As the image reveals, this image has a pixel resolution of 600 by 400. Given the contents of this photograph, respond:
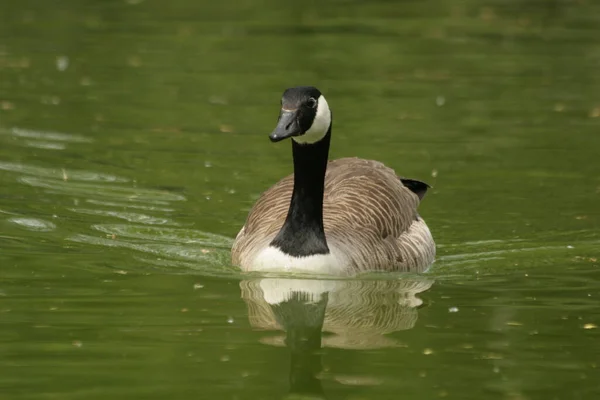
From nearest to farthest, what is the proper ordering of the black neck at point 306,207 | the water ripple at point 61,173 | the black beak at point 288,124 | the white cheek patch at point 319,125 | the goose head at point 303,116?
the black beak at point 288,124 → the goose head at point 303,116 → the white cheek patch at point 319,125 → the black neck at point 306,207 → the water ripple at point 61,173

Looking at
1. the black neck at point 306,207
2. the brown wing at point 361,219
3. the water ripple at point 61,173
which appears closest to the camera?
the black neck at point 306,207

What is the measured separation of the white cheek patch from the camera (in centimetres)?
1131

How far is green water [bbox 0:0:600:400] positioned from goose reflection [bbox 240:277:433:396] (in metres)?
0.03

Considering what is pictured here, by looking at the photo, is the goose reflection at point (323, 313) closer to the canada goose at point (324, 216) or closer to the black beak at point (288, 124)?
the canada goose at point (324, 216)

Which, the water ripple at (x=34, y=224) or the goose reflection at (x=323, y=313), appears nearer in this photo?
the goose reflection at (x=323, y=313)

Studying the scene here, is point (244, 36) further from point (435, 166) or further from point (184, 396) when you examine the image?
point (184, 396)

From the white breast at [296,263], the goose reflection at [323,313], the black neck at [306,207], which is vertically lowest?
the goose reflection at [323,313]

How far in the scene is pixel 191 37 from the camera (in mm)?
24016

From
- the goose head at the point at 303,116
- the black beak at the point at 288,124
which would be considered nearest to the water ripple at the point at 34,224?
the goose head at the point at 303,116

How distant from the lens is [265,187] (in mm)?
14852

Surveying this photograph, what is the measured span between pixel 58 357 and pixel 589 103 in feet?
38.2

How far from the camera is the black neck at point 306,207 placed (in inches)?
450

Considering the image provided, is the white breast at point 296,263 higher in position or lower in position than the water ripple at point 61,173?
lower

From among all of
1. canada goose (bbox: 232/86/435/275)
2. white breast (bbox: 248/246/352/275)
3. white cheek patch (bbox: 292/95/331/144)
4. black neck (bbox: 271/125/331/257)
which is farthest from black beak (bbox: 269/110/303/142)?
white breast (bbox: 248/246/352/275)
